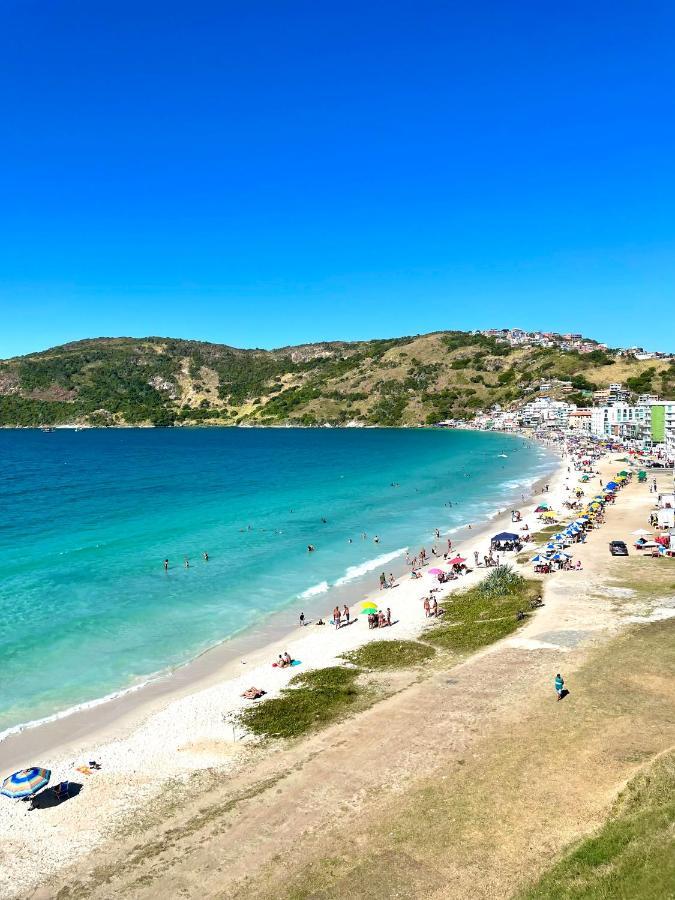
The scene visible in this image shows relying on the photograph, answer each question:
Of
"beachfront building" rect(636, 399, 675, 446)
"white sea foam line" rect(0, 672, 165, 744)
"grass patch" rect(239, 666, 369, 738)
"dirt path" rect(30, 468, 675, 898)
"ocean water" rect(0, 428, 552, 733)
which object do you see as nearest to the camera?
"dirt path" rect(30, 468, 675, 898)

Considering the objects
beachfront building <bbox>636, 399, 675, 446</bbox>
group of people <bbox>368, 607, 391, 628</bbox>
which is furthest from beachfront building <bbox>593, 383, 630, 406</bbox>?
group of people <bbox>368, 607, 391, 628</bbox>

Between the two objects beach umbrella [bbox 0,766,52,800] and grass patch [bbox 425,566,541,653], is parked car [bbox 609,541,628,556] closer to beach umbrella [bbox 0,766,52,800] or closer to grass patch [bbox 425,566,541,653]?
grass patch [bbox 425,566,541,653]

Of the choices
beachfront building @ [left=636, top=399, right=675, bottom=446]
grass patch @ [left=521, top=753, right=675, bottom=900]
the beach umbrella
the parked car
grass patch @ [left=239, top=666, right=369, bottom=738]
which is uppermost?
beachfront building @ [left=636, top=399, right=675, bottom=446]

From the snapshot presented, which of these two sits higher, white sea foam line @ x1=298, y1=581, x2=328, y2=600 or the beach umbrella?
the beach umbrella

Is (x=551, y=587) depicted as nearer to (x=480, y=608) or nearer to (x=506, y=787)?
(x=480, y=608)

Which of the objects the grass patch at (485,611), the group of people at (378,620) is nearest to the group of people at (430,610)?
the grass patch at (485,611)

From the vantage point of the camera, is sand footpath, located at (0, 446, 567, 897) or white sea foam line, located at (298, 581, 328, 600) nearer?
sand footpath, located at (0, 446, 567, 897)

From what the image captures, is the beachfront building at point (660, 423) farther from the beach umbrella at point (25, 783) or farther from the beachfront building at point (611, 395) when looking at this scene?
the beach umbrella at point (25, 783)

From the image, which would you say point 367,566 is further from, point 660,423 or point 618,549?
point 660,423
